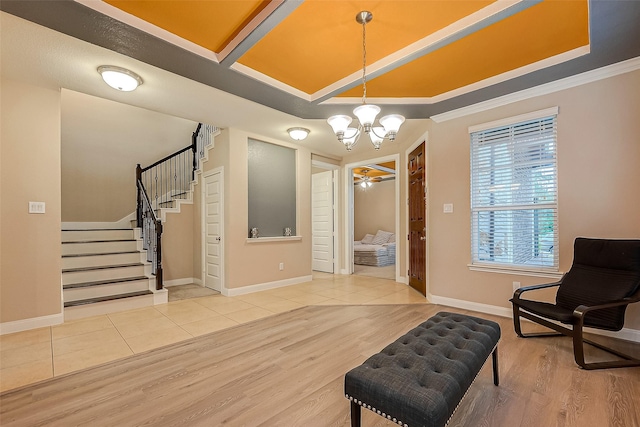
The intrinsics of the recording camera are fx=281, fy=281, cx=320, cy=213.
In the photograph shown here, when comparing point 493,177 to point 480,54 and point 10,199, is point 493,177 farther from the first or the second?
point 10,199

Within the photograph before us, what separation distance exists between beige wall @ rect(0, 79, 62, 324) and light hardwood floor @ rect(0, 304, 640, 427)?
1.60 m

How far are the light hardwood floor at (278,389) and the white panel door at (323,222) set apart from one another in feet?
12.2

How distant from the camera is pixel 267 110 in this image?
3799 millimetres

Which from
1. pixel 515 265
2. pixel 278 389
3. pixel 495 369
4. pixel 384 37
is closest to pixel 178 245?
pixel 278 389

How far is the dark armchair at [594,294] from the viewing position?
7.39ft

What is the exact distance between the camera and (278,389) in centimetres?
199

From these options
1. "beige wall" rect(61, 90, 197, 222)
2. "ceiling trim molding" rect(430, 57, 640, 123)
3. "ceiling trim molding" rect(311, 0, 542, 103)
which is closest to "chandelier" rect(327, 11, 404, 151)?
"ceiling trim molding" rect(311, 0, 542, 103)

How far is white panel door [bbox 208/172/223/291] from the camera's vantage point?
479cm

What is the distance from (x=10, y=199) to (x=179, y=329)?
7.50 feet

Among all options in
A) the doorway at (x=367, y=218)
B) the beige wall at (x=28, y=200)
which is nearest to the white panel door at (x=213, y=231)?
the beige wall at (x=28, y=200)

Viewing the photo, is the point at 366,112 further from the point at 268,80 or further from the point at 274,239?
the point at 274,239

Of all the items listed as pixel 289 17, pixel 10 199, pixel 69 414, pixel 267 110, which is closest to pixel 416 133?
pixel 267 110

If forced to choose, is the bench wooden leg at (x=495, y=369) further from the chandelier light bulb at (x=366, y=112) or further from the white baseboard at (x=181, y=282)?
the white baseboard at (x=181, y=282)

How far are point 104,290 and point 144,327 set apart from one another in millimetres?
1194
